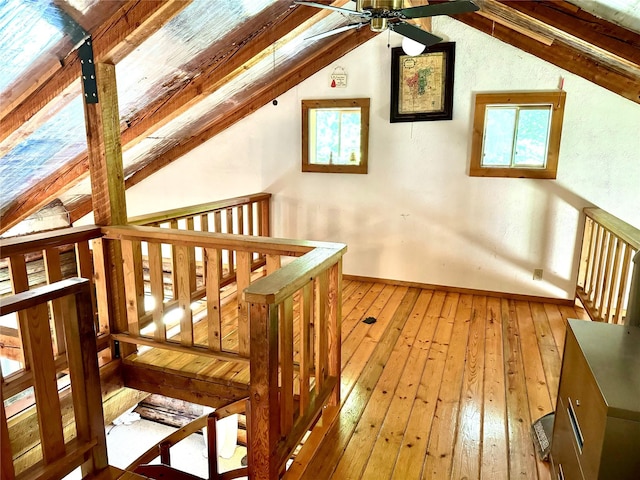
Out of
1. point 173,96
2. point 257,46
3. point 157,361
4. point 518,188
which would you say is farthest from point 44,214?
point 518,188

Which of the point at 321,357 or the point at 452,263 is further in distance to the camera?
the point at 452,263

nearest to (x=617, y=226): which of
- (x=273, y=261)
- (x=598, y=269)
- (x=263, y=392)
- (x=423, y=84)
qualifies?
(x=598, y=269)

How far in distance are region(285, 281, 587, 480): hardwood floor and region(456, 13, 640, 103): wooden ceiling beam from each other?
2031mm

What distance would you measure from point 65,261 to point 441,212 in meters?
4.80

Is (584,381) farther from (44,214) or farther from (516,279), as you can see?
(44,214)

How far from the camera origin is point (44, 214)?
4.93 meters

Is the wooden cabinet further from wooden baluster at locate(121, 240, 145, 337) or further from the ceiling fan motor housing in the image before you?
wooden baluster at locate(121, 240, 145, 337)

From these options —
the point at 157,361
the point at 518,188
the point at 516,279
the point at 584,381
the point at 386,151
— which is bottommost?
the point at 157,361

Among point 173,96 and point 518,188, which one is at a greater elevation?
point 173,96

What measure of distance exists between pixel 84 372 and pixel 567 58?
4.36 m

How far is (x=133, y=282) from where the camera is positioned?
9.39 ft

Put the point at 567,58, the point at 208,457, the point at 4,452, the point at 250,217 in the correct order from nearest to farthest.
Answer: the point at 4,452, the point at 208,457, the point at 567,58, the point at 250,217

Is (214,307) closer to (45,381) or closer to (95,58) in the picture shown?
(45,381)

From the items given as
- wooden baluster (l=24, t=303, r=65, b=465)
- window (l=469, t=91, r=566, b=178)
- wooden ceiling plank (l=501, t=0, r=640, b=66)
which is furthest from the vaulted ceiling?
wooden baluster (l=24, t=303, r=65, b=465)
